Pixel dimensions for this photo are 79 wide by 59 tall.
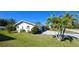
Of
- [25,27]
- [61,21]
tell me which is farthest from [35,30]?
[61,21]

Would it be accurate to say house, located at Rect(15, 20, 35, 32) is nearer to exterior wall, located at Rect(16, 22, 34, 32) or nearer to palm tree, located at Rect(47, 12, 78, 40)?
exterior wall, located at Rect(16, 22, 34, 32)

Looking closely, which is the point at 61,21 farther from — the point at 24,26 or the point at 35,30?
the point at 24,26

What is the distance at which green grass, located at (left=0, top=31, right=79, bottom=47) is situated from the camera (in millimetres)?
3234

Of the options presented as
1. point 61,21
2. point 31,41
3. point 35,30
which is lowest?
point 31,41

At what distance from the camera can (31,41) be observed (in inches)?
128

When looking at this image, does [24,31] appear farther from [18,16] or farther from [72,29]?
[72,29]

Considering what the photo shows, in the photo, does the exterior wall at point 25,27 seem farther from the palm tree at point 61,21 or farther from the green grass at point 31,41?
the palm tree at point 61,21

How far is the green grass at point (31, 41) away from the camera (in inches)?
127
